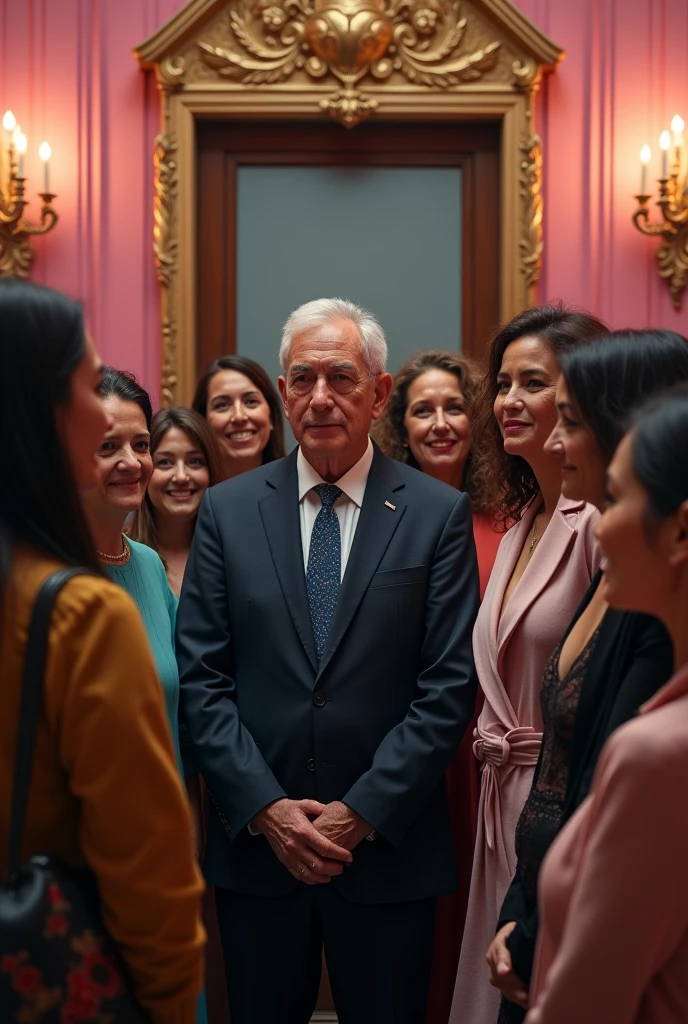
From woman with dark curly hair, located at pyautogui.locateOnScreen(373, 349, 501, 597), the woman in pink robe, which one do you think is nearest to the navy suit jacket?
woman with dark curly hair, located at pyautogui.locateOnScreen(373, 349, 501, 597)

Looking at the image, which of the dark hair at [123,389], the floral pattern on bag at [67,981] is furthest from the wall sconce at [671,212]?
the floral pattern on bag at [67,981]

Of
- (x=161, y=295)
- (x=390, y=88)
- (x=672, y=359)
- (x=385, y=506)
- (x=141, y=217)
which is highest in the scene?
(x=390, y=88)

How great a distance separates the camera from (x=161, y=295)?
14.7 ft

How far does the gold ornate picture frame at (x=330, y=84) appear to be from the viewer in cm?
437

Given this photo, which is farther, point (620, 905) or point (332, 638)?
point (332, 638)

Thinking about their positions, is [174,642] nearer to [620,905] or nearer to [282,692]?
[282,692]

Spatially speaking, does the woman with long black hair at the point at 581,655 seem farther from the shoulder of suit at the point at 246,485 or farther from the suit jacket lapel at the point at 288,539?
the shoulder of suit at the point at 246,485

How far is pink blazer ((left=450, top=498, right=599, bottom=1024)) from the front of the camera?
2.35 meters

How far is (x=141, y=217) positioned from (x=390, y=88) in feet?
3.55

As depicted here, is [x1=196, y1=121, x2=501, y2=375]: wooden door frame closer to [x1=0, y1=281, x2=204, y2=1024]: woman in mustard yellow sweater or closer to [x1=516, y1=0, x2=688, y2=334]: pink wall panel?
[x1=516, y1=0, x2=688, y2=334]: pink wall panel

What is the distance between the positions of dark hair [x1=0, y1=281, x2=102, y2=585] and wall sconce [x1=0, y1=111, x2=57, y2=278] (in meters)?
3.15

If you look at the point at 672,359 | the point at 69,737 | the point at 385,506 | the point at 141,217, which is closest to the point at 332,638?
the point at 385,506

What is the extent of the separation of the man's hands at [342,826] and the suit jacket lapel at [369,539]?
295 millimetres

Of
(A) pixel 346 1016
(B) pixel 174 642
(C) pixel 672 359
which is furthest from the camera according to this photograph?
(B) pixel 174 642
